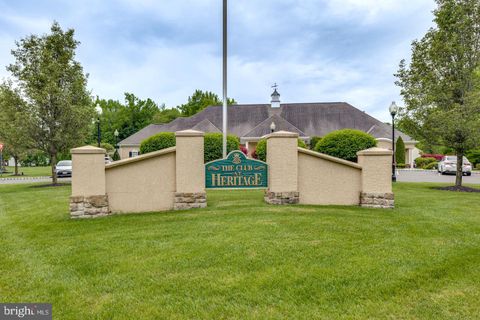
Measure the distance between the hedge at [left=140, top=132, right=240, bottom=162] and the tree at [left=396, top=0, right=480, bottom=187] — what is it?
30.7 ft

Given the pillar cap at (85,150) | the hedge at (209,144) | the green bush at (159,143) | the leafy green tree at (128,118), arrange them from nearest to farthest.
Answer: the pillar cap at (85,150) < the hedge at (209,144) < the green bush at (159,143) < the leafy green tree at (128,118)

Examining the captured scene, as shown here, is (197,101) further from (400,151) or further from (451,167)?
(451,167)

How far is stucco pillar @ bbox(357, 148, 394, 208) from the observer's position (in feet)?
26.1

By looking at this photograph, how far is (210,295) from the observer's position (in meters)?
3.32

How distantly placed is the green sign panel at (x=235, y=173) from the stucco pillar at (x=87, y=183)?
104 inches

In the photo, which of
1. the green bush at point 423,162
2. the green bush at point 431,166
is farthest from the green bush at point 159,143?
the green bush at point 423,162

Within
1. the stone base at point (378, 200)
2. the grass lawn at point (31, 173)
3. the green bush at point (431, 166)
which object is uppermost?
the green bush at point (431, 166)

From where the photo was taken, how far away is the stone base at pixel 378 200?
800cm

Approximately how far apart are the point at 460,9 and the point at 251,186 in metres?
12.5

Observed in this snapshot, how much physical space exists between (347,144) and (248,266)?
1380 centimetres

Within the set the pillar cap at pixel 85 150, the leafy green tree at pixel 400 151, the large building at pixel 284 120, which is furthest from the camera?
the leafy green tree at pixel 400 151

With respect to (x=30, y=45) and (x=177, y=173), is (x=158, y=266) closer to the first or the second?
(x=177, y=173)

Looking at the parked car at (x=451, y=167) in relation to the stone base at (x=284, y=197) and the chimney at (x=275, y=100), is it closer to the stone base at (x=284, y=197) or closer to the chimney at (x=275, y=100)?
the chimney at (x=275, y=100)

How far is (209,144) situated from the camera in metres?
18.3
